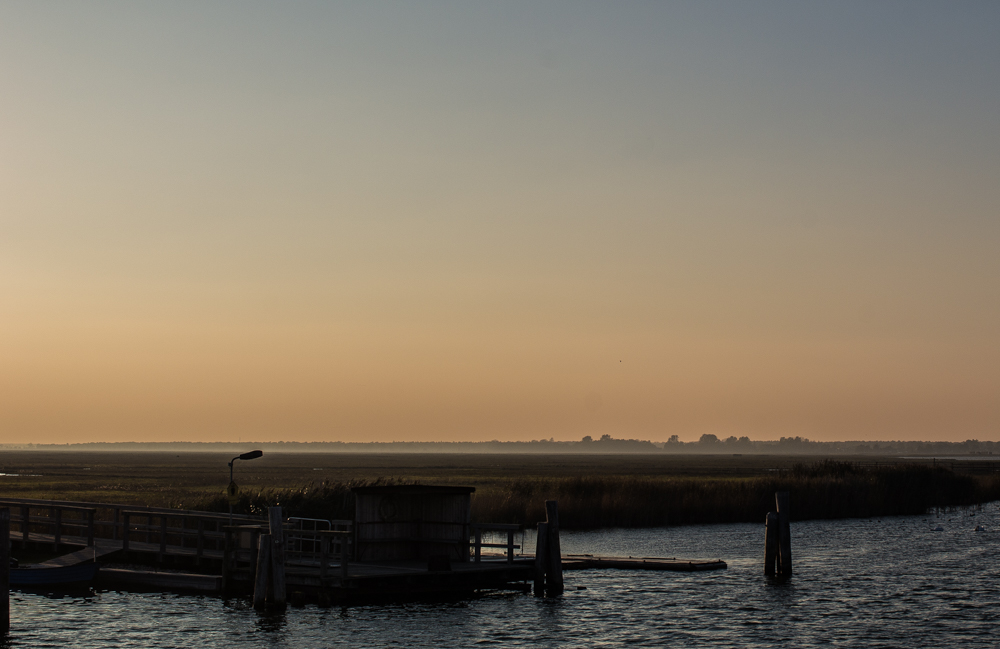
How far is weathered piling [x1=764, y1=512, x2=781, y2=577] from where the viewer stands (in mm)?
39638

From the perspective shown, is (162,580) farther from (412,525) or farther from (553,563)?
(553,563)

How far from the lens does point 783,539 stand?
40.1 meters

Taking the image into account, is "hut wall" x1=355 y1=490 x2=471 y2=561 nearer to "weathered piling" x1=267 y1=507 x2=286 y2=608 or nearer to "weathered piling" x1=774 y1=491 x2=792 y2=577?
"weathered piling" x1=267 y1=507 x2=286 y2=608

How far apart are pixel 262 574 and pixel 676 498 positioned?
37.3 m

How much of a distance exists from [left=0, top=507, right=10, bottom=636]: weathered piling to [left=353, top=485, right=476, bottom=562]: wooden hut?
11.2 meters

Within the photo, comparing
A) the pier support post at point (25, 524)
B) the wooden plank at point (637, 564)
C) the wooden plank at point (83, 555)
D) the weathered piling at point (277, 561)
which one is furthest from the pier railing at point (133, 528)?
the wooden plank at point (637, 564)

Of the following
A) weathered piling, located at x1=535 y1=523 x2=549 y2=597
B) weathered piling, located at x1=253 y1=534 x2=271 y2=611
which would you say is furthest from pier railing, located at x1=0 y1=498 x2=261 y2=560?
weathered piling, located at x1=535 y1=523 x2=549 y2=597

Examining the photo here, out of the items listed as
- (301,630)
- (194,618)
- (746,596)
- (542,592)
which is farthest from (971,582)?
(194,618)

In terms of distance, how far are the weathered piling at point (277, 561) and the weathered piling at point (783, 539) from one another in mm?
19091

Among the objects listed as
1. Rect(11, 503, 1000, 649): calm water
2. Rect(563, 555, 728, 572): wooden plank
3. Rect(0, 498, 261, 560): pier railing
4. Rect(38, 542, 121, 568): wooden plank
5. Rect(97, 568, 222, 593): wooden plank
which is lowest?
Rect(11, 503, 1000, 649): calm water

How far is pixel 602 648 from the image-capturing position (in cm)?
2739

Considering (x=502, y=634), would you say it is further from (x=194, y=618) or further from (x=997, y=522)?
(x=997, y=522)

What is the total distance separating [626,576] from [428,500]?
326 inches

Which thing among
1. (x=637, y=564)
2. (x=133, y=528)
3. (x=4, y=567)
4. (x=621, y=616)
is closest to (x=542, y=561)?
(x=621, y=616)
